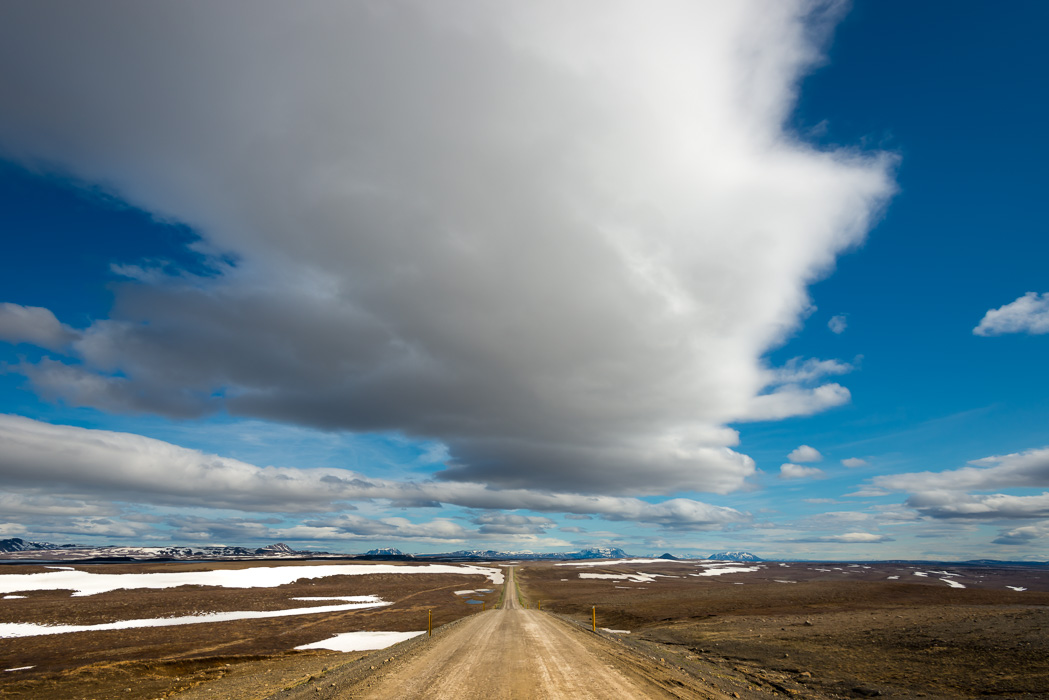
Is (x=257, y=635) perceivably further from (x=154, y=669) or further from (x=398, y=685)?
(x=398, y=685)

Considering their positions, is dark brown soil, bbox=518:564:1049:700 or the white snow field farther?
the white snow field

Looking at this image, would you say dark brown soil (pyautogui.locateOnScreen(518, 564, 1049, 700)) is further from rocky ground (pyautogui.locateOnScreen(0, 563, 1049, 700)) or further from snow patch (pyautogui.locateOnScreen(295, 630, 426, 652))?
snow patch (pyautogui.locateOnScreen(295, 630, 426, 652))

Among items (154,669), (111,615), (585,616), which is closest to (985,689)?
(585,616)

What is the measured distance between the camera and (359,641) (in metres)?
36.7

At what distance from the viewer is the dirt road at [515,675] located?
1541cm

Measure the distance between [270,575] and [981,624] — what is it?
106 m

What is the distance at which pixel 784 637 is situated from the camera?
107 ft

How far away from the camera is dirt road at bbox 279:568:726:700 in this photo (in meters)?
15.4

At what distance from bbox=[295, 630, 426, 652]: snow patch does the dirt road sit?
1041cm

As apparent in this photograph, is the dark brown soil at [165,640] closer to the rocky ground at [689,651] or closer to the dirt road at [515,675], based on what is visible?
the rocky ground at [689,651]

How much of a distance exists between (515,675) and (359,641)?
24.9 m

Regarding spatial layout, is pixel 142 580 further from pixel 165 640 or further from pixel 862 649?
pixel 862 649

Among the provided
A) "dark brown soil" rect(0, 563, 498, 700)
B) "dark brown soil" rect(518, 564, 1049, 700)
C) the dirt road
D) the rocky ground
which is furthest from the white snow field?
the dirt road

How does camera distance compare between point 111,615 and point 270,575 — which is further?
point 270,575
